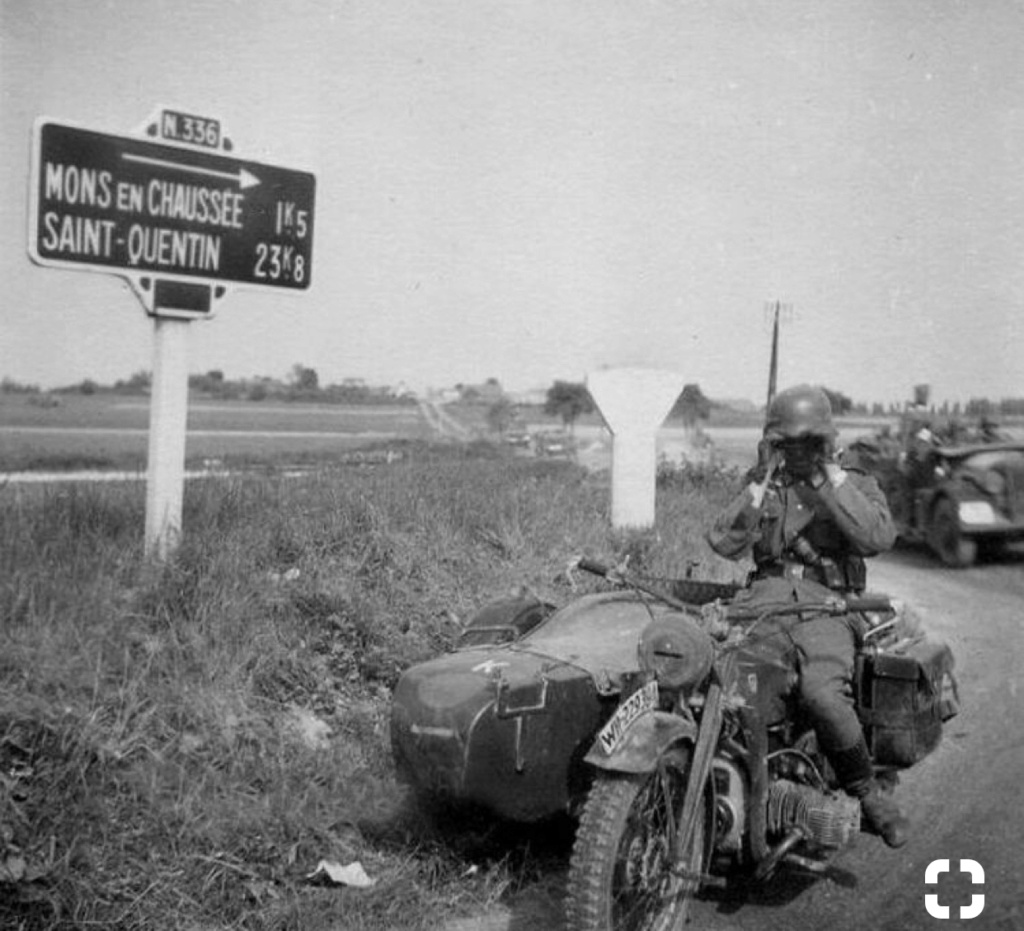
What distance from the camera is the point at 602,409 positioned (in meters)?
7.98

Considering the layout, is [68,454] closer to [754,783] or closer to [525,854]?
[525,854]

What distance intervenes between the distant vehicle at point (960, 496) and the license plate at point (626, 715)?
8.48 meters

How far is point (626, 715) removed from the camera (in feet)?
11.7

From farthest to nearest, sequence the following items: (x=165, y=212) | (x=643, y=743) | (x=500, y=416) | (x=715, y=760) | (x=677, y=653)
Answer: (x=500, y=416)
(x=165, y=212)
(x=715, y=760)
(x=677, y=653)
(x=643, y=743)

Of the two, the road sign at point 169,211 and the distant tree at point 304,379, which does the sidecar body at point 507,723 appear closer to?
the road sign at point 169,211

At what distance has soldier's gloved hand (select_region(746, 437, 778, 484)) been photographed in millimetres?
4586

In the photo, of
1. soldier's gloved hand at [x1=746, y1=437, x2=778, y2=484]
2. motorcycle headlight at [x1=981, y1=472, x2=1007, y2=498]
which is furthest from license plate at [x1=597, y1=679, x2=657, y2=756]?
motorcycle headlight at [x1=981, y1=472, x2=1007, y2=498]

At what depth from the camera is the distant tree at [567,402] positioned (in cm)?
1114

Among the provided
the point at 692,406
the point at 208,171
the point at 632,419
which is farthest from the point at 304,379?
the point at 208,171

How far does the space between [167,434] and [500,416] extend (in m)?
6.85

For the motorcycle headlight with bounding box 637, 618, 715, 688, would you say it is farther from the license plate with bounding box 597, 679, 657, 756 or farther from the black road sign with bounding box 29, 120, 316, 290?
the black road sign with bounding box 29, 120, 316, 290

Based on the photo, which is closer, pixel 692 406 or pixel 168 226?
pixel 168 226

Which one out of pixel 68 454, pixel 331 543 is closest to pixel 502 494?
pixel 331 543

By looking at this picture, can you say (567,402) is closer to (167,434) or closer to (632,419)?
(632,419)
